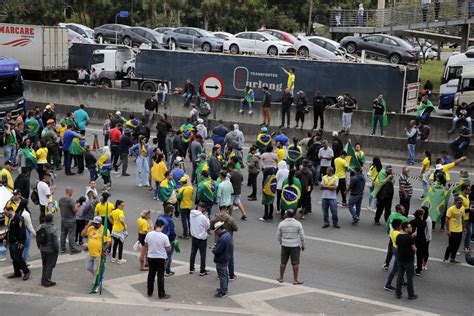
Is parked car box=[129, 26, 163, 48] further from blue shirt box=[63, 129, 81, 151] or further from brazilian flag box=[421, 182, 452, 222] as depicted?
brazilian flag box=[421, 182, 452, 222]

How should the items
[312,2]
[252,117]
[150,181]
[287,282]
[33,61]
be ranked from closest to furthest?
[287,282] → [150,181] → [252,117] → [33,61] → [312,2]

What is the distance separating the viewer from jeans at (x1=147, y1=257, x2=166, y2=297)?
522 inches

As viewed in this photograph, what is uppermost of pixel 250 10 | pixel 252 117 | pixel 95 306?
pixel 250 10

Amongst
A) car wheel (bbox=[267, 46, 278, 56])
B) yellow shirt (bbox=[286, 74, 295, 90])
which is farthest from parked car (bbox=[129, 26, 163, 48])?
yellow shirt (bbox=[286, 74, 295, 90])

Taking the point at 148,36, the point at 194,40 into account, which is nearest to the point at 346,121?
the point at 194,40

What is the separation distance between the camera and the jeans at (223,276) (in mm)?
13461

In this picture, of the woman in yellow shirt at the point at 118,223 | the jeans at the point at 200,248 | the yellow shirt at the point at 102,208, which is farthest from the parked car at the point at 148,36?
the jeans at the point at 200,248

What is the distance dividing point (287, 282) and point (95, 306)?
3.44 m

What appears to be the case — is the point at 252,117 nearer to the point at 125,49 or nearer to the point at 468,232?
the point at 125,49

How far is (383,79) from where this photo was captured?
32188 millimetres

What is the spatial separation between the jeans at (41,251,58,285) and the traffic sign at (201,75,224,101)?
13.0 metres

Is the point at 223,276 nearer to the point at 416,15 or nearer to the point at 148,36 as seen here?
the point at 416,15

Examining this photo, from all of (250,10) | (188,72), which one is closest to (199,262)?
(188,72)

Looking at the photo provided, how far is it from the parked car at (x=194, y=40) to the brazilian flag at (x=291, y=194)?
27.9 m
